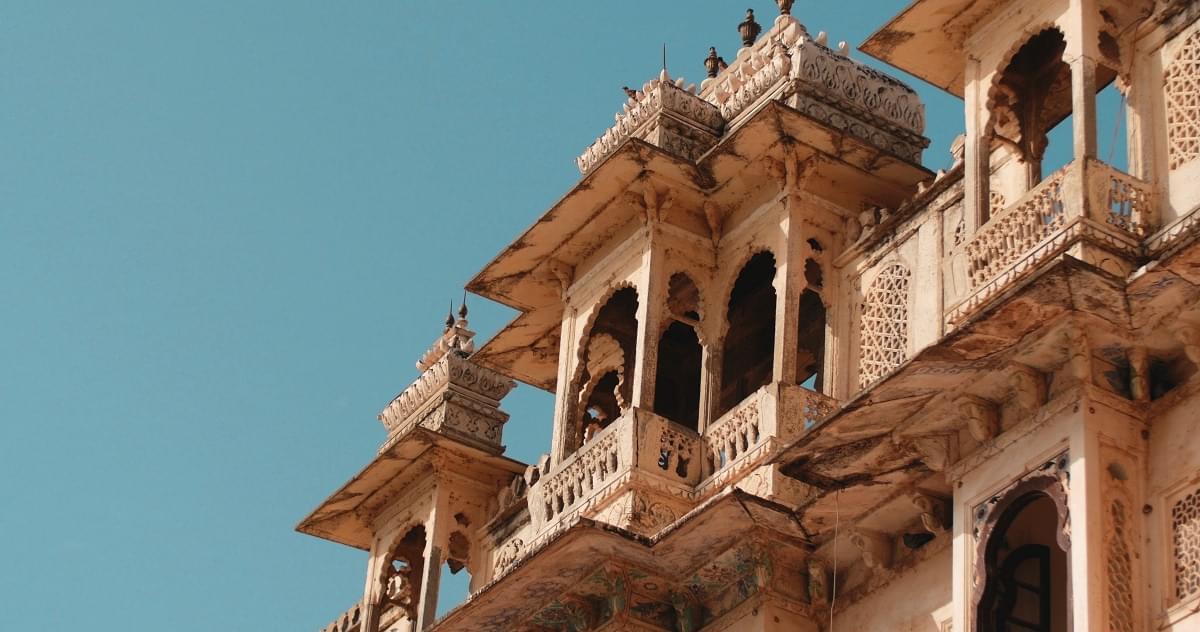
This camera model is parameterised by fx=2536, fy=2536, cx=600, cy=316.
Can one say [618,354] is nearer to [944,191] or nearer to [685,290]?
[685,290]

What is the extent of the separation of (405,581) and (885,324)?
7113 millimetres

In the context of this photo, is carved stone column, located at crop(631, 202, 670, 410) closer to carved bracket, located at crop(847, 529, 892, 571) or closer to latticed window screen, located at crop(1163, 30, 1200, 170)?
carved bracket, located at crop(847, 529, 892, 571)

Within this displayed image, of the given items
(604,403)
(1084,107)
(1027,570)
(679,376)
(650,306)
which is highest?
(604,403)

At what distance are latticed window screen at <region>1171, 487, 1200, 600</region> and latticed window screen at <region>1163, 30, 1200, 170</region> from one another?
2.08 metres

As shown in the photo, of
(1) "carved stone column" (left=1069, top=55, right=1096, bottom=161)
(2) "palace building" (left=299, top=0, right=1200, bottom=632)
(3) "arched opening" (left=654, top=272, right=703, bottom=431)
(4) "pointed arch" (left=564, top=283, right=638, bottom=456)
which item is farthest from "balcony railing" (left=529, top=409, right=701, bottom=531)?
(1) "carved stone column" (left=1069, top=55, right=1096, bottom=161)

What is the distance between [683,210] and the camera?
1894 cm

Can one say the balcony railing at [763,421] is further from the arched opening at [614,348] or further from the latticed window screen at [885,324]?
the arched opening at [614,348]

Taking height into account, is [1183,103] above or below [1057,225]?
above

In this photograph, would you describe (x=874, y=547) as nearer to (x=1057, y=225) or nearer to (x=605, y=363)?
(x=1057, y=225)

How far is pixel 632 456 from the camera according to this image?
17.5 meters

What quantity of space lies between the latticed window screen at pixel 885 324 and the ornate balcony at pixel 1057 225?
2313 mm

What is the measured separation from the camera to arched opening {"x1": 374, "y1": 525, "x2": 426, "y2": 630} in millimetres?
22219

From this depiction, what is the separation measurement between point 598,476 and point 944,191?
317 centimetres

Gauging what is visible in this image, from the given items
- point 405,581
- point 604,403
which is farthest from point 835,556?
point 405,581
